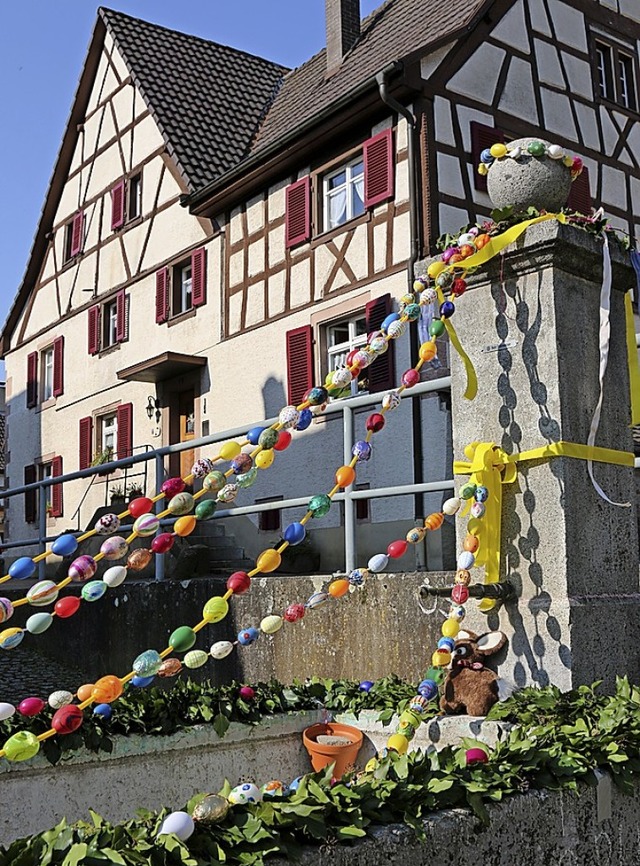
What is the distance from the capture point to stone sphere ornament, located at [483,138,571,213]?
425 centimetres

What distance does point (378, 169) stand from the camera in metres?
13.2

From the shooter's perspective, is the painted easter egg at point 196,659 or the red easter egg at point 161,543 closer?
the painted easter egg at point 196,659

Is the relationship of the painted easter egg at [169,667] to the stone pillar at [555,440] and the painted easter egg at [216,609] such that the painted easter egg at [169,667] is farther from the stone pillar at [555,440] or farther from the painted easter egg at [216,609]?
the stone pillar at [555,440]

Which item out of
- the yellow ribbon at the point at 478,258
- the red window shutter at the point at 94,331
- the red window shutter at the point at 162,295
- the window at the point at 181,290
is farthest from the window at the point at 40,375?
the yellow ribbon at the point at 478,258

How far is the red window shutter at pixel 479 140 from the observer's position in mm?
13234

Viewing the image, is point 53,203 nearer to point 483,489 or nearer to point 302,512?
point 302,512

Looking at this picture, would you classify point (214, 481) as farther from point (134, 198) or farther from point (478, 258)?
point (134, 198)

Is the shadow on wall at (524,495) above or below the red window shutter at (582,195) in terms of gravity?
below

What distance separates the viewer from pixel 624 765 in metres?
3.32

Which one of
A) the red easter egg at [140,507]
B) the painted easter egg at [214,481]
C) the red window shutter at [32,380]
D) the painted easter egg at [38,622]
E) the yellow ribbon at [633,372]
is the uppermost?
the red window shutter at [32,380]

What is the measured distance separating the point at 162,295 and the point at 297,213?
3662 millimetres

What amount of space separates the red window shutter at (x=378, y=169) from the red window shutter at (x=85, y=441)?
7937 mm

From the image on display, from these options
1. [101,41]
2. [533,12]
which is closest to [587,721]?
[533,12]

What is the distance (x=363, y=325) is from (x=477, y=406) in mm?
9308
